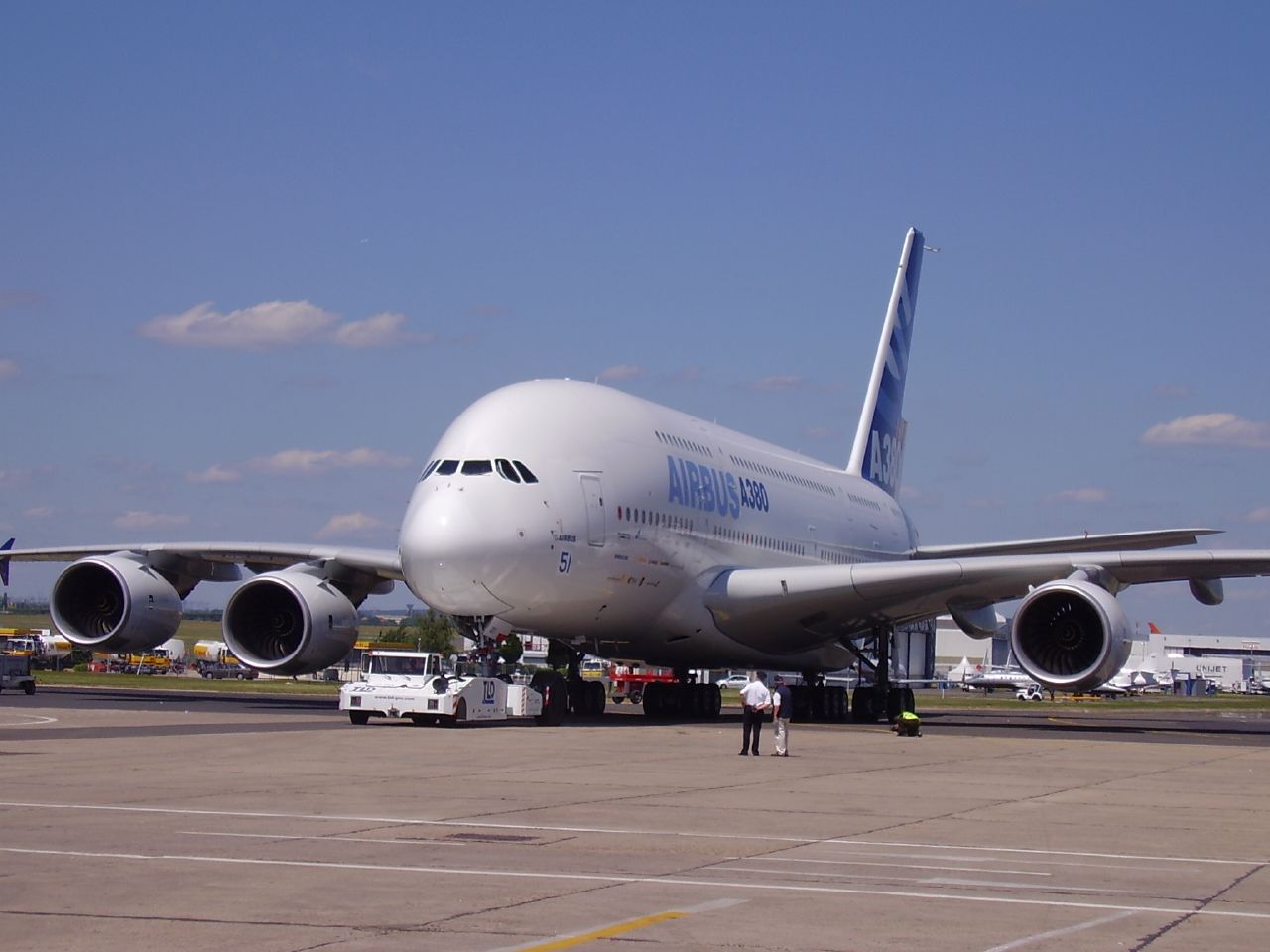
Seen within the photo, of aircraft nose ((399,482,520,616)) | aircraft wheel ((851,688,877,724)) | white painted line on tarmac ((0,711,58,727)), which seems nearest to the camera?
aircraft nose ((399,482,520,616))

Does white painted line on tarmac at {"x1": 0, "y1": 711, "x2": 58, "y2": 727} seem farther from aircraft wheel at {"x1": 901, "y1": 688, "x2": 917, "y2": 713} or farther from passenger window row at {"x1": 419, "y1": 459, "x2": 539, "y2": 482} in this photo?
aircraft wheel at {"x1": 901, "y1": 688, "x2": 917, "y2": 713}

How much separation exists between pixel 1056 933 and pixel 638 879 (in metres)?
2.52

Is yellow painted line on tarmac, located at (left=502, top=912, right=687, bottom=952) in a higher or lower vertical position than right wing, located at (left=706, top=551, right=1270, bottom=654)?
lower

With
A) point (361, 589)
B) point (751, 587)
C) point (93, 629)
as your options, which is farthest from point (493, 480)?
point (93, 629)

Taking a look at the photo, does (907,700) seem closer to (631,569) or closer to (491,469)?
(631,569)

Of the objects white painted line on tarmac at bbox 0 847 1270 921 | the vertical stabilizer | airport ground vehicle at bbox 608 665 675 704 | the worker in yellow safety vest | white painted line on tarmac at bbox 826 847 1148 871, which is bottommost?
white painted line on tarmac at bbox 0 847 1270 921

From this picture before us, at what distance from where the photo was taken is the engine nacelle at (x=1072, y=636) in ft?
86.0

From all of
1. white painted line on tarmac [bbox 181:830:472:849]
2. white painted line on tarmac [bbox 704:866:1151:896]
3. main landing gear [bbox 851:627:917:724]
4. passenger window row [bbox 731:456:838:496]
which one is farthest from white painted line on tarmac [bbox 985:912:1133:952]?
main landing gear [bbox 851:627:917:724]

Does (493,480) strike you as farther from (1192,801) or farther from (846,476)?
(846,476)

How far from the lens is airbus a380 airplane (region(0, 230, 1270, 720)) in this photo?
79.9 feet

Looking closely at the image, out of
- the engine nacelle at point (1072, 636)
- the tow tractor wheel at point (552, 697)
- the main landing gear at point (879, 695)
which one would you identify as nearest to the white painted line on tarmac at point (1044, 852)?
the tow tractor wheel at point (552, 697)

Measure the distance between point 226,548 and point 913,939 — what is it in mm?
25678

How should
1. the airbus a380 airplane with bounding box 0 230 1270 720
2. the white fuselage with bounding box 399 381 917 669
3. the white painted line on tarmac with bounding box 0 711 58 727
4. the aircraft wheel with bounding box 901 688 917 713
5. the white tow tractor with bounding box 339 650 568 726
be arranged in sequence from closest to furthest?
the white fuselage with bounding box 399 381 917 669, the white painted line on tarmac with bounding box 0 711 58 727, the airbus a380 airplane with bounding box 0 230 1270 720, the white tow tractor with bounding box 339 650 568 726, the aircraft wheel with bounding box 901 688 917 713

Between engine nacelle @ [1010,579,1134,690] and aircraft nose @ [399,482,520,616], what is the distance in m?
8.72
